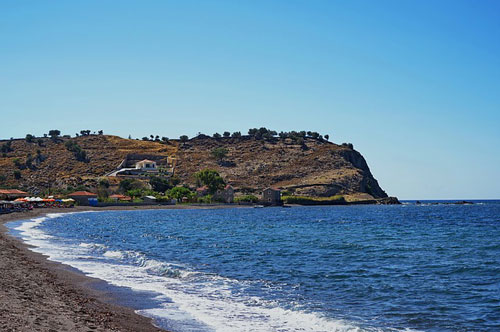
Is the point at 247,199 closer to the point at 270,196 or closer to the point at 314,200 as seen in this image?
the point at 270,196

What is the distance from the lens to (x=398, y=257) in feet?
96.3

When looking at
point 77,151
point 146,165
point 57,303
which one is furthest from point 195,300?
point 77,151

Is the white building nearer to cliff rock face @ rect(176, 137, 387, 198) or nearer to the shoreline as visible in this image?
cliff rock face @ rect(176, 137, 387, 198)

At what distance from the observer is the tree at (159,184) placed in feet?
483

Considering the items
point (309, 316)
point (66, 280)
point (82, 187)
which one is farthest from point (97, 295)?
point (82, 187)

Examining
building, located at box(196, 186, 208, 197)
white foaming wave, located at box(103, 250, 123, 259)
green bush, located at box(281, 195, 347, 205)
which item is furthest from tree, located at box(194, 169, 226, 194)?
white foaming wave, located at box(103, 250, 123, 259)

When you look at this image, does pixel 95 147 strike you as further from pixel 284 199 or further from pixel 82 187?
pixel 284 199

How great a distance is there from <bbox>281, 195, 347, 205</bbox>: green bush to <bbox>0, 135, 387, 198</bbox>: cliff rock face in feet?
8.71

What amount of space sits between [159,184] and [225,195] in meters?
19.3

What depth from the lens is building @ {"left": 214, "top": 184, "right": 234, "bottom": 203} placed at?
144 meters

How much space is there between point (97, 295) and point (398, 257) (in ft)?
58.6

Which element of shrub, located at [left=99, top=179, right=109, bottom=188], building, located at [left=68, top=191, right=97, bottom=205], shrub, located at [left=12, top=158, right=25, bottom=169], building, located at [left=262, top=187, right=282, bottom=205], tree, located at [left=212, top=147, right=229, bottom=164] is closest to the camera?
building, located at [left=68, top=191, right=97, bottom=205]

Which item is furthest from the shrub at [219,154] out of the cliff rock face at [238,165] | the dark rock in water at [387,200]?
the dark rock in water at [387,200]

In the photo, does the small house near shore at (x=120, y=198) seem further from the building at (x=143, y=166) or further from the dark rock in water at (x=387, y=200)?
the dark rock in water at (x=387, y=200)
